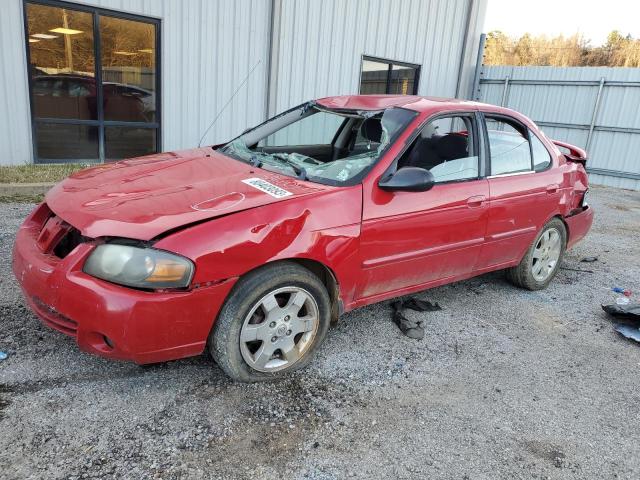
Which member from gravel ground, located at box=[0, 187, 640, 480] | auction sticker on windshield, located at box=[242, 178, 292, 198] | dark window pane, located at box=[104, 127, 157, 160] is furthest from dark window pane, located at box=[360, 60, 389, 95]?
auction sticker on windshield, located at box=[242, 178, 292, 198]

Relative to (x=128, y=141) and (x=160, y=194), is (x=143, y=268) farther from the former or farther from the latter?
(x=128, y=141)

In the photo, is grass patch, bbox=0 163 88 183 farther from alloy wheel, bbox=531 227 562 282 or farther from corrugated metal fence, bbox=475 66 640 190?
corrugated metal fence, bbox=475 66 640 190

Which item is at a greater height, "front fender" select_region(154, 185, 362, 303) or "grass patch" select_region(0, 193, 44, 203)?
"front fender" select_region(154, 185, 362, 303)

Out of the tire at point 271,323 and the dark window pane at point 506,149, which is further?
the dark window pane at point 506,149

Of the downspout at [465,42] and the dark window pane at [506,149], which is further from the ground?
the downspout at [465,42]

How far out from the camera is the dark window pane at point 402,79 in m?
11.8

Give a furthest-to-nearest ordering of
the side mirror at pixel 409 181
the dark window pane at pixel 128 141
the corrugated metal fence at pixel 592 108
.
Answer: the corrugated metal fence at pixel 592 108, the dark window pane at pixel 128 141, the side mirror at pixel 409 181

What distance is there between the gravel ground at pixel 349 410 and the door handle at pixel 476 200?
0.92 m

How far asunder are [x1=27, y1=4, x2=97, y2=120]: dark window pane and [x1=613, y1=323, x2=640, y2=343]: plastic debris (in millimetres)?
7627

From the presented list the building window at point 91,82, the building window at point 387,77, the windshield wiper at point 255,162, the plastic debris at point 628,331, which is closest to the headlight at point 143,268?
the windshield wiper at point 255,162

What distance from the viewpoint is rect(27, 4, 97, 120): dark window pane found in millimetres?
7238

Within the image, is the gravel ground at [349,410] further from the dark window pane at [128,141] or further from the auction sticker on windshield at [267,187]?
the dark window pane at [128,141]

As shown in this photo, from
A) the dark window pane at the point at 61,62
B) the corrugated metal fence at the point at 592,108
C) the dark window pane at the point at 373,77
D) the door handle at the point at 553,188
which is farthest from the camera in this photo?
the corrugated metal fence at the point at 592,108

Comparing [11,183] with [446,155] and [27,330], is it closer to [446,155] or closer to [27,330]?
[27,330]
